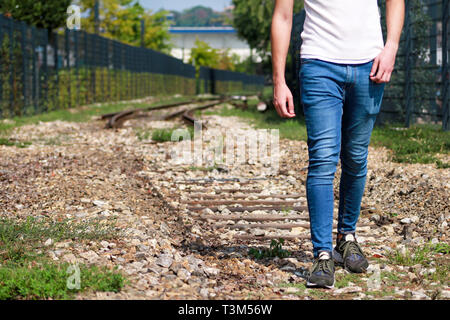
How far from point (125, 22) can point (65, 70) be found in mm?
27531

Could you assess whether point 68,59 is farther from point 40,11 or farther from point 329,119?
point 329,119

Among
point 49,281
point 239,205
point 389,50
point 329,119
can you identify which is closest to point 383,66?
point 389,50

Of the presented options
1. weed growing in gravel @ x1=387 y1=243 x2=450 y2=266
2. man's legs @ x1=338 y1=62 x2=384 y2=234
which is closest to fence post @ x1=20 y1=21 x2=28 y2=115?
weed growing in gravel @ x1=387 y1=243 x2=450 y2=266

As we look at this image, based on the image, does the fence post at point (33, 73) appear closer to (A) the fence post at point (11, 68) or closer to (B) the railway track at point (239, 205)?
(A) the fence post at point (11, 68)

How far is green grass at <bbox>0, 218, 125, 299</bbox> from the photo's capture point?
2930 millimetres

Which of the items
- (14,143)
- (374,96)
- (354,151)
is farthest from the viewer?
(14,143)

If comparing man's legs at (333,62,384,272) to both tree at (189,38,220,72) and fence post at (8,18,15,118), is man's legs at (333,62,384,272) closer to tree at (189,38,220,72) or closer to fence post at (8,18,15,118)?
fence post at (8,18,15,118)

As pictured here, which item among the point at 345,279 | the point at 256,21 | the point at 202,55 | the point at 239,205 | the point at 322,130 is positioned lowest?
the point at 239,205

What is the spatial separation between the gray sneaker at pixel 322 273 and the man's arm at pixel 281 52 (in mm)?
825

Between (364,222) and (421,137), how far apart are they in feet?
13.6

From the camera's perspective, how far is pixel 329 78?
11.2 ft

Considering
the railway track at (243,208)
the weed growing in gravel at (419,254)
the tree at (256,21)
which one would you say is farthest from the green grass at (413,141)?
the tree at (256,21)

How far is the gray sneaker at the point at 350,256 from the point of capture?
12.4 ft
